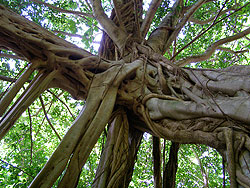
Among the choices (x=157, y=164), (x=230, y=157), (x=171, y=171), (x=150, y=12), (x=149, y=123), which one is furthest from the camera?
(x=150, y=12)

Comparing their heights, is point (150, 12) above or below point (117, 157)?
above

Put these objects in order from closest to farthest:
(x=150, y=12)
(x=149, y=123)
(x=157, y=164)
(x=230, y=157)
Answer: (x=230, y=157), (x=149, y=123), (x=157, y=164), (x=150, y=12)

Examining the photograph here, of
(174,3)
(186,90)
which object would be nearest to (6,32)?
(186,90)

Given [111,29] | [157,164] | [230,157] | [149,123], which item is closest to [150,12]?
[111,29]

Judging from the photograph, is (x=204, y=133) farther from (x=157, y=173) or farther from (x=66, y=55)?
(x=66, y=55)

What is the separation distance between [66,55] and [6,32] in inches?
22.3

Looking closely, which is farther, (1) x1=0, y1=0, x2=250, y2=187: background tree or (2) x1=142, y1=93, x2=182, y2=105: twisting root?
(2) x1=142, y1=93, x2=182, y2=105: twisting root

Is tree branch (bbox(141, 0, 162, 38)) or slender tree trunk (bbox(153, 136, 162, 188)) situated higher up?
tree branch (bbox(141, 0, 162, 38))

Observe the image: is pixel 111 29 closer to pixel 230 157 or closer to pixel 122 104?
pixel 122 104

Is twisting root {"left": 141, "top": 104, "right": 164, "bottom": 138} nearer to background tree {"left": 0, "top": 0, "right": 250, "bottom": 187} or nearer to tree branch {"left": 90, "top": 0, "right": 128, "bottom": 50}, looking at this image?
background tree {"left": 0, "top": 0, "right": 250, "bottom": 187}

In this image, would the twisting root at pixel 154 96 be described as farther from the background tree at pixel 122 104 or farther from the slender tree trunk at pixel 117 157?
the slender tree trunk at pixel 117 157

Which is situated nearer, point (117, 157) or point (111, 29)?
point (117, 157)

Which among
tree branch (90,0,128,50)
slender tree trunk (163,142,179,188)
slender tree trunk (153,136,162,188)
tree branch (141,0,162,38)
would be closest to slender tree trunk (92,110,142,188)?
slender tree trunk (153,136,162,188)

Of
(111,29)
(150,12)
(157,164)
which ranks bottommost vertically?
(157,164)
